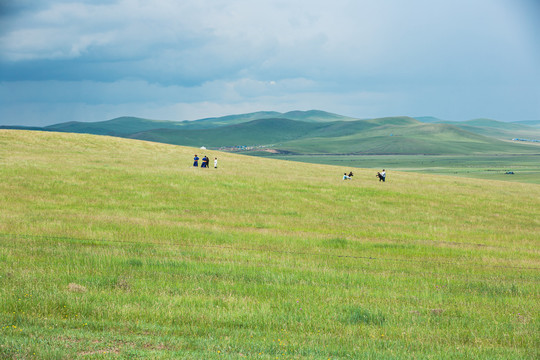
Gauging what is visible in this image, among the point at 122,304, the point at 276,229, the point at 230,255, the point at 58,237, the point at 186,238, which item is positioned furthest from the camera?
the point at 276,229

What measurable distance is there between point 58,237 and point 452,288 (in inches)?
548

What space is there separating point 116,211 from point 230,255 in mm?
12282

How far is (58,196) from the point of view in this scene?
2967cm

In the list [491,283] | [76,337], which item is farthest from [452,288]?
[76,337]

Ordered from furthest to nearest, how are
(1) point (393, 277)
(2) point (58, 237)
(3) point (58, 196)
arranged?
(3) point (58, 196) → (2) point (58, 237) → (1) point (393, 277)

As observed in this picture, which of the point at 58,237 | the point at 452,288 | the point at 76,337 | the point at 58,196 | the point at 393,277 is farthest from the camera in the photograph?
the point at 58,196

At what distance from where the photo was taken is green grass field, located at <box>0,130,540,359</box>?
8492 mm

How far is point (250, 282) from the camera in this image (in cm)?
1291

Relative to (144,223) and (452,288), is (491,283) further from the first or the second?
(144,223)

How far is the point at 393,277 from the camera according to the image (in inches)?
567

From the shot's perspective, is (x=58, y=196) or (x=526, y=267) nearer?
(x=526, y=267)

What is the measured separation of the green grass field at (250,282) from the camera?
334 inches

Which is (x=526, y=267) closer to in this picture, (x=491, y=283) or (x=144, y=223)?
(x=491, y=283)

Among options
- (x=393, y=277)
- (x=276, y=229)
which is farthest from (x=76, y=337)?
(x=276, y=229)
